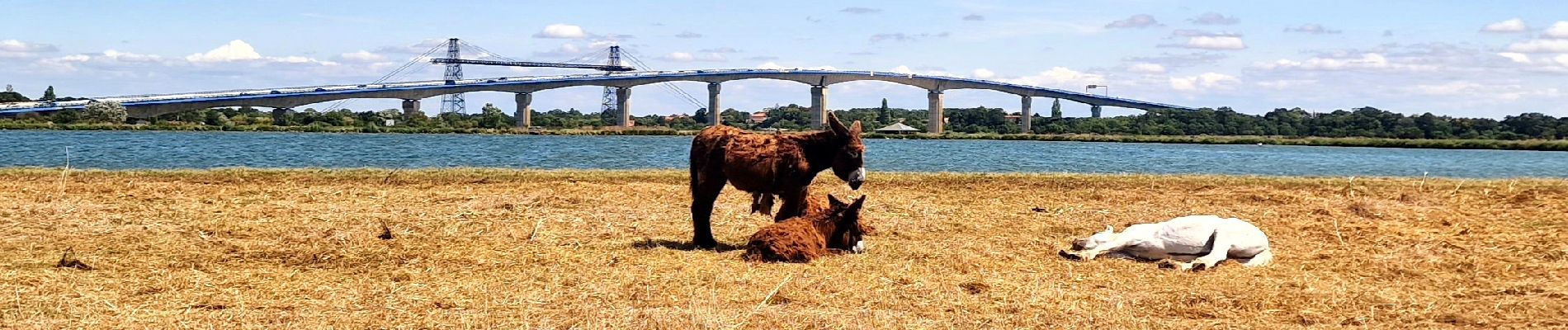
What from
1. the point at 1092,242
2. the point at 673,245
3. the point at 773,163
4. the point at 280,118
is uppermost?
the point at 773,163

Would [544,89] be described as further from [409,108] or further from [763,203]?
[763,203]

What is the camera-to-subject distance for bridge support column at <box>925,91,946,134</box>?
97562 millimetres

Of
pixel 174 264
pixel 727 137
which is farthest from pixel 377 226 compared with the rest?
pixel 727 137

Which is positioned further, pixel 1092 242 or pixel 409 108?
pixel 409 108

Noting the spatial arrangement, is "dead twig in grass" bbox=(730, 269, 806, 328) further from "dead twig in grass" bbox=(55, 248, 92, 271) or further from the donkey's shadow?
"dead twig in grass" bbox=(55, 248, 92, 271)

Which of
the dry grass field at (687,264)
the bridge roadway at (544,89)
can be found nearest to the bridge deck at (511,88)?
the bridge roadway at (544,89)

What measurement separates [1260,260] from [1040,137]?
261 ft

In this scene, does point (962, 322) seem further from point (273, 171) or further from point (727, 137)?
point (273, 171)

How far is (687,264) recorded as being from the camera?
8.95m

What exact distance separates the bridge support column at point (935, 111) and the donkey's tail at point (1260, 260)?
87.3 metres

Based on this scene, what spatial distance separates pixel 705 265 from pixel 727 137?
5.20 ft

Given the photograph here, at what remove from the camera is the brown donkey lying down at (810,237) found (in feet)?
30.4

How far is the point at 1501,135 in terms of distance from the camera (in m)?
80.3

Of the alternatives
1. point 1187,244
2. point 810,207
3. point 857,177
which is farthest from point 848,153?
point 1187,244
